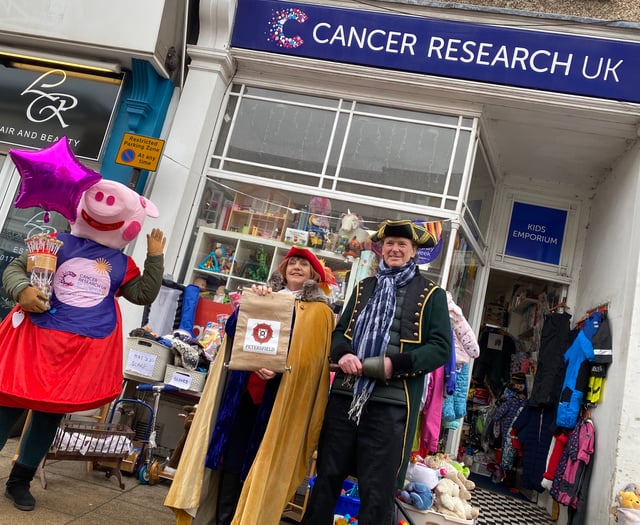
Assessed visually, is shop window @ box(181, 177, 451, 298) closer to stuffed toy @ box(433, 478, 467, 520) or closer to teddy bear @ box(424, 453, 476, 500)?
teddy bear @ box(424, 453, 476, 500)

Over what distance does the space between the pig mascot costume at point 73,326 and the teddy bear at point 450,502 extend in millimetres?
2329

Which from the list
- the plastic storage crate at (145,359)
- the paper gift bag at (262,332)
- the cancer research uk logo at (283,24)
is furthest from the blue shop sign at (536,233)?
the paper gift bag at (262,332)

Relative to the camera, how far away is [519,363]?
766cm

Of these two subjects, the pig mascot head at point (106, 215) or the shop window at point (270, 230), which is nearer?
the pig mascot head at point (106, 215)

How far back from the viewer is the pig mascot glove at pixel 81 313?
3049mm

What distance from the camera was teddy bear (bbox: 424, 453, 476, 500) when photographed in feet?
13.1

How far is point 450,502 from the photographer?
12.4 ft

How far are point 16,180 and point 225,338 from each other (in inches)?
186

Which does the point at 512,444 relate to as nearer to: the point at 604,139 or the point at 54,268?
the point at 604,139

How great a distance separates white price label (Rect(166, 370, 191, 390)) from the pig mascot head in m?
1.58

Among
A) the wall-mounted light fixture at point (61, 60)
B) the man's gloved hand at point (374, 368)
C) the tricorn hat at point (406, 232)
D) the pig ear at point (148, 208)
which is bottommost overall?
the man's gloved hand at point (374, 368)

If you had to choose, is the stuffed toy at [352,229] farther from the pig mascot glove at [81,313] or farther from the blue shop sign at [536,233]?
the pig mascot glove at [81,313]

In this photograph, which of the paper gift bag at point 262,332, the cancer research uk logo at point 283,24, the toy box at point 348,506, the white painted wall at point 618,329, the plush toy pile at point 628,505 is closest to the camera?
the paper gift bag at point 262,332

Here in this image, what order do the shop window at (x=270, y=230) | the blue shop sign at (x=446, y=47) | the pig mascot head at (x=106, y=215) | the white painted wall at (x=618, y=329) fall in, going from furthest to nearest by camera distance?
1. the shop window at (x=270, y=230)
2. the blue shop sign at (x=446, y=47)
3. the white painted wall at (x=618, y=329)
4. the pig mascot head at (x=106, y=215)
